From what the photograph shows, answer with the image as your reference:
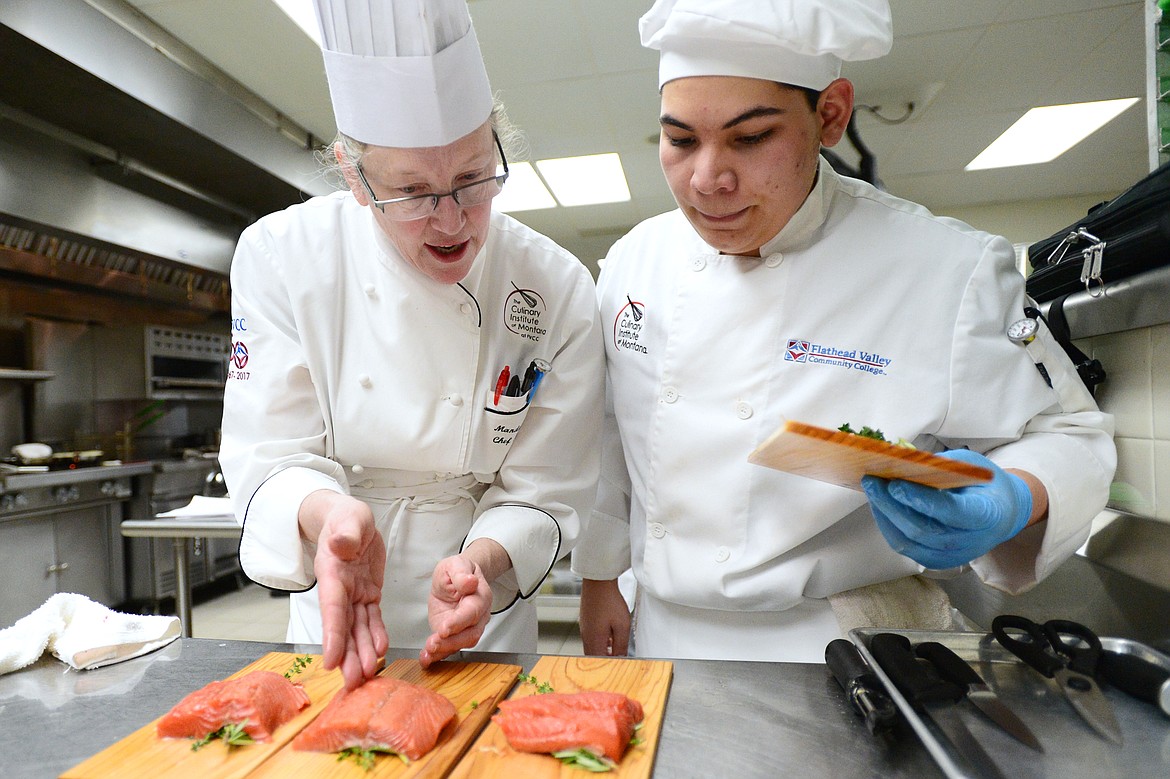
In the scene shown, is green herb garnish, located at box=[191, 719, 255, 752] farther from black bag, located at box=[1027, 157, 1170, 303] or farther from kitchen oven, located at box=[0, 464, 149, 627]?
kitchen oven, located at box=[0, 464, 149, 627]

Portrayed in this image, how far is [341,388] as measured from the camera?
1371 mm

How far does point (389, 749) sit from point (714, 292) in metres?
0.96

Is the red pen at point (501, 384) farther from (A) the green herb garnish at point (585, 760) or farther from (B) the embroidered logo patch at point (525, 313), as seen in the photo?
(A) the green herb garnish at point (585, 760)

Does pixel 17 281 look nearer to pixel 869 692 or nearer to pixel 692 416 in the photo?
pixel 692 416

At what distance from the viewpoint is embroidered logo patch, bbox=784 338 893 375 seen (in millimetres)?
1219

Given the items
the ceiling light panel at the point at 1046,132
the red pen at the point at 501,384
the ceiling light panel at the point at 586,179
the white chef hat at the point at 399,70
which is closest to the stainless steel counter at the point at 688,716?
the red pen at the point at 501,384

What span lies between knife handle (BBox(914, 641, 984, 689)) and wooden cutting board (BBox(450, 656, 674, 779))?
38 cm

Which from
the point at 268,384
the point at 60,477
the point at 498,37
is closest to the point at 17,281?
the point at 60,477

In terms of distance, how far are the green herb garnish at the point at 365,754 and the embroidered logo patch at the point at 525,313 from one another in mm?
822

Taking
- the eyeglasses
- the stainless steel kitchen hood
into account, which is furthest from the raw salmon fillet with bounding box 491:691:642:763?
the stainless steel kitchen hood

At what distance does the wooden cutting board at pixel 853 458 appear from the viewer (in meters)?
0.77

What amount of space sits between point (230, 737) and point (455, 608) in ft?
1.16

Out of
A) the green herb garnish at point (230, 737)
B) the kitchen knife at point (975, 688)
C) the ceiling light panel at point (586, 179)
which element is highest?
the ceiling light panel at point (586, 179)

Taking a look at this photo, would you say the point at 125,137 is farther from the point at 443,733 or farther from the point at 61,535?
the point at 443,733
